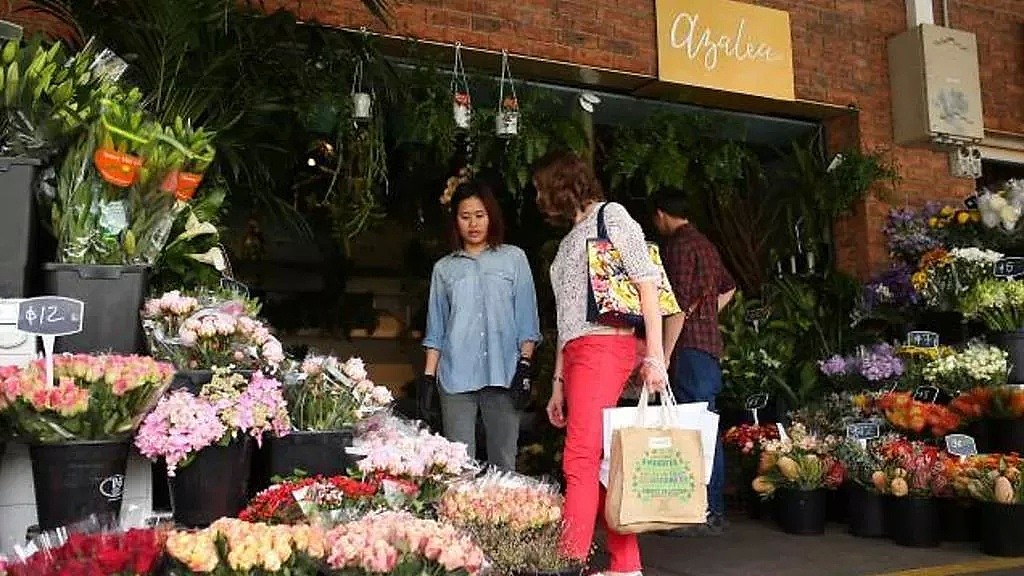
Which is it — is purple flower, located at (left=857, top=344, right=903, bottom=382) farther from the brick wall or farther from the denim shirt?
the denim shirt

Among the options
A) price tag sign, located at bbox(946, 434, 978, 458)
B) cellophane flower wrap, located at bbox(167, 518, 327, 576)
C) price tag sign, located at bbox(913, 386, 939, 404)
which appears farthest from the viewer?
price tag sign, located at bbox(913, 386, 939, 404)

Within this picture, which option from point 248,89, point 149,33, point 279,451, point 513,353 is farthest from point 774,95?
point 279,451

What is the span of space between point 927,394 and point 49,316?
15.7 feet

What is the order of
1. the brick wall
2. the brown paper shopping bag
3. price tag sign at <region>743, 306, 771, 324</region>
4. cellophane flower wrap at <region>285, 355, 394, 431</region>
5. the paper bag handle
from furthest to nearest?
price tag sign at <region>743, 306, 771, 324</region>
the brick wall
the paper bag handle
the brown paper shopping bag
cellophane flower wrap at <region>285, 355, 394, 431</region>

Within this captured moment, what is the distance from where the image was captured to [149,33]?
3.75 meters

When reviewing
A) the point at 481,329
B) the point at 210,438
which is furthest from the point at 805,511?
the point at 210,438

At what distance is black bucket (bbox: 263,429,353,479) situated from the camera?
9.14 feet

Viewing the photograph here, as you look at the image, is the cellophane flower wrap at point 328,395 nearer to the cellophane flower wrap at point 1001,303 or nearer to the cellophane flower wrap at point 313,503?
the cellophane flower wrap at point 313,503

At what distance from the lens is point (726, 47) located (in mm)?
6449

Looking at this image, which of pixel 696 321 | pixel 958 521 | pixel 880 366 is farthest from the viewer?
pixel 880 366

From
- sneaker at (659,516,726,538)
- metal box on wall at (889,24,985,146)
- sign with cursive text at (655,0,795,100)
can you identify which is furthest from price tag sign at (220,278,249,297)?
metal box on wall at (889,24,985,146)

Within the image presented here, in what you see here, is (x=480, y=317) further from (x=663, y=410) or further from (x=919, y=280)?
(x=919, y=280)

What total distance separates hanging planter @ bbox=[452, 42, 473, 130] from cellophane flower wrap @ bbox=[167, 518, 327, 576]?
12.4 feet

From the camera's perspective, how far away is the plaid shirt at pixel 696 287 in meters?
5.20
